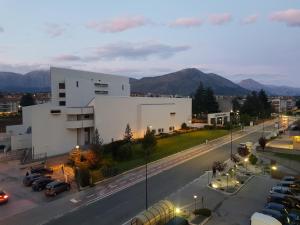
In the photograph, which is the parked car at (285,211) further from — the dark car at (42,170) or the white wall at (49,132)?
the white wall at (49,132)

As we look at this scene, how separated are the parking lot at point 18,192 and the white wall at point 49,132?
5508 mm

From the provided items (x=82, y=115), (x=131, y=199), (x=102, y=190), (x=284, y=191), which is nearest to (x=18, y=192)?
(x=102, y=190)

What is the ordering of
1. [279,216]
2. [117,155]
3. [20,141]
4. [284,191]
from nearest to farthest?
1. [279,216]
2. [284,191]
3. [117,155]
4. [20,141]

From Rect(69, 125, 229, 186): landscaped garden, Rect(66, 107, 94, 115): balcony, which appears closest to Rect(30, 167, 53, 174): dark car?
Rect(69, 125, 229, 186): landscaped garden

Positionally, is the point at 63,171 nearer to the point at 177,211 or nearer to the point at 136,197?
the point at 136,197

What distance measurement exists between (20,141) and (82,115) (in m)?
12.1

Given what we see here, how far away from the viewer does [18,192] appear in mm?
32312

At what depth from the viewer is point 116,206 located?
27078mm

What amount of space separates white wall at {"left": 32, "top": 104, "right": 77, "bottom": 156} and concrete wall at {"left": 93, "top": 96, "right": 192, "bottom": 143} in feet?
18.9

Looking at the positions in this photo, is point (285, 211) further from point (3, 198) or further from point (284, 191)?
point (3, 198)

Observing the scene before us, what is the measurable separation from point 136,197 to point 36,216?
29.9 ft

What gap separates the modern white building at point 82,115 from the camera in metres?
48.4

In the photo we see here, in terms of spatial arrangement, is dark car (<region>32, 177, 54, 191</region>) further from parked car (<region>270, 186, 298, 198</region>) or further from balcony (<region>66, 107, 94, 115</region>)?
parked car (<region>270, 186, 298, 198</region>)

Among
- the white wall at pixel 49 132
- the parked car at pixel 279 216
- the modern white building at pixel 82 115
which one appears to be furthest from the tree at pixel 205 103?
the parked car at pixel 279 216
